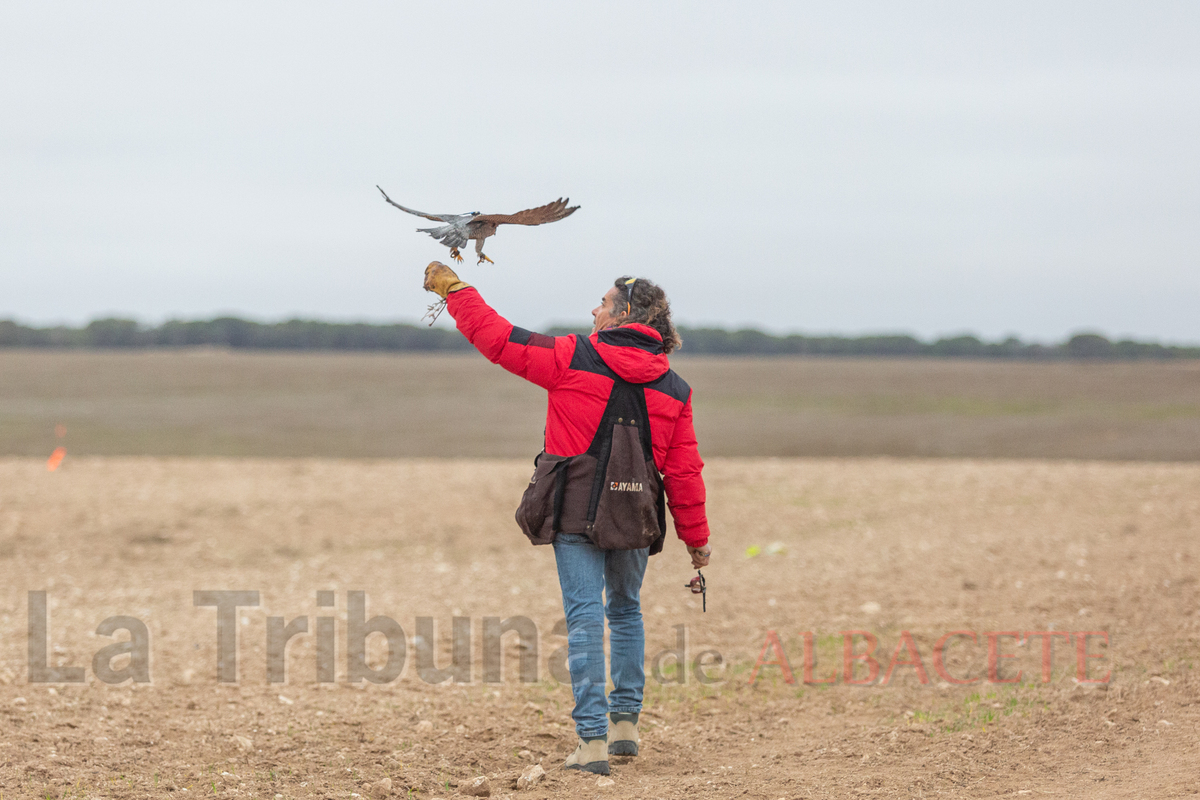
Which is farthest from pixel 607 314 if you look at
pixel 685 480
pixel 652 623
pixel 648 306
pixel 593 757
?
pixel 652 623

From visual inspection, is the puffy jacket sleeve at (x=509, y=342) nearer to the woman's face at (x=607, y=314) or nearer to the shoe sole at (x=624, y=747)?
the woman's face at (x=607, y=314)

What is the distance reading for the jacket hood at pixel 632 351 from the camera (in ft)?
13.1

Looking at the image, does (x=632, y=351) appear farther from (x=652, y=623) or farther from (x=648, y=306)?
(x=652, y=623)

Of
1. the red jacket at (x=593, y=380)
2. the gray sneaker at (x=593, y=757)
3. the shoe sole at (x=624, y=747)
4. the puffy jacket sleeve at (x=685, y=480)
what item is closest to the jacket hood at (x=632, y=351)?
the red jacket at (x=593, y=380)

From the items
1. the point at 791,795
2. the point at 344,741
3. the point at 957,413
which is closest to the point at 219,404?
the point at 957,413

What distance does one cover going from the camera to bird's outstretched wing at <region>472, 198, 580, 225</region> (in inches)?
166

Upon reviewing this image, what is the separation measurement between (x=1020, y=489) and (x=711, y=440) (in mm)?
9479

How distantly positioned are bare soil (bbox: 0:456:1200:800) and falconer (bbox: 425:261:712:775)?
656mm

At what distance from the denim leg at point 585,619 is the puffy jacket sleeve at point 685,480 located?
386mm

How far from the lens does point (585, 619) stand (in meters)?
4.08

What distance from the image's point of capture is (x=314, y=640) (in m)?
7.20

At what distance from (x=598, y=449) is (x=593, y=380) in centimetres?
29

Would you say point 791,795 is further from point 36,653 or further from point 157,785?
point 36,653

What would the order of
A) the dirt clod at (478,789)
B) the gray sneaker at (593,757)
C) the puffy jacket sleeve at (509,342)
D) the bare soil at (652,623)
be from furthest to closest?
the bare soil at (652,623) → the gray sneaker at (593,757) → the dirt clod at (478,789) → the puffy jacket sleeve at (509,342)
